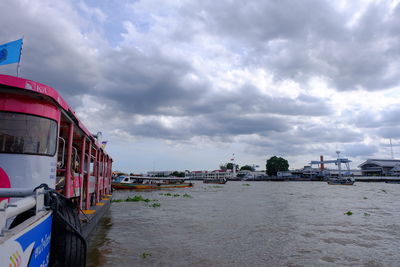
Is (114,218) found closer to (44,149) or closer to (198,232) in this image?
(198,232)

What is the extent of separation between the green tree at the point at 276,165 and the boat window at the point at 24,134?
14400 centimetres

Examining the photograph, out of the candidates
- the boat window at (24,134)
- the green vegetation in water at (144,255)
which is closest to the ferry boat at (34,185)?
the boat window at (24,134)

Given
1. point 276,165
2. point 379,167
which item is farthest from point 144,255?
point 276,165

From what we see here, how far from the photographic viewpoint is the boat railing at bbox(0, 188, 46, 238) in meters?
2.06

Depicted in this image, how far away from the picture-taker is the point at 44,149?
5.45 meters

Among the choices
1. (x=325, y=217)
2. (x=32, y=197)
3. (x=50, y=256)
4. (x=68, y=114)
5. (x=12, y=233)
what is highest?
(x=68, y=114)

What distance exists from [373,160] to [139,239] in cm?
14017

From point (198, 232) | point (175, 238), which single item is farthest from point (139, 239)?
point (198, 232)

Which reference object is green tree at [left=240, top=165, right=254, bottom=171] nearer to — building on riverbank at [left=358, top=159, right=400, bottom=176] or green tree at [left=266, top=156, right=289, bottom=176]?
green tree at [left=266, top=156, right=289, bottom=176]

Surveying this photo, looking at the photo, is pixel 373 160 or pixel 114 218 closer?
pixel 114 218

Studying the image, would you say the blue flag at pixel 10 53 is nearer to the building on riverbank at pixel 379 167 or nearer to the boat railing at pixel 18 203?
the boat railing at pixel 18 203

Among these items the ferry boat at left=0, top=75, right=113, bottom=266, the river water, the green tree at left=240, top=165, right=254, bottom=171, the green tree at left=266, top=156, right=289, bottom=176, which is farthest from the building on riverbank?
the ferry boat at left=0, top=75, right=113, bottom=266

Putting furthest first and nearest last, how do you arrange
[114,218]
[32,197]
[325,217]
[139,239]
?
[325,217]
[114,218]
[139,239]
[32,197]

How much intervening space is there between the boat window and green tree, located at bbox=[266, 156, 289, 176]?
5669 inches
